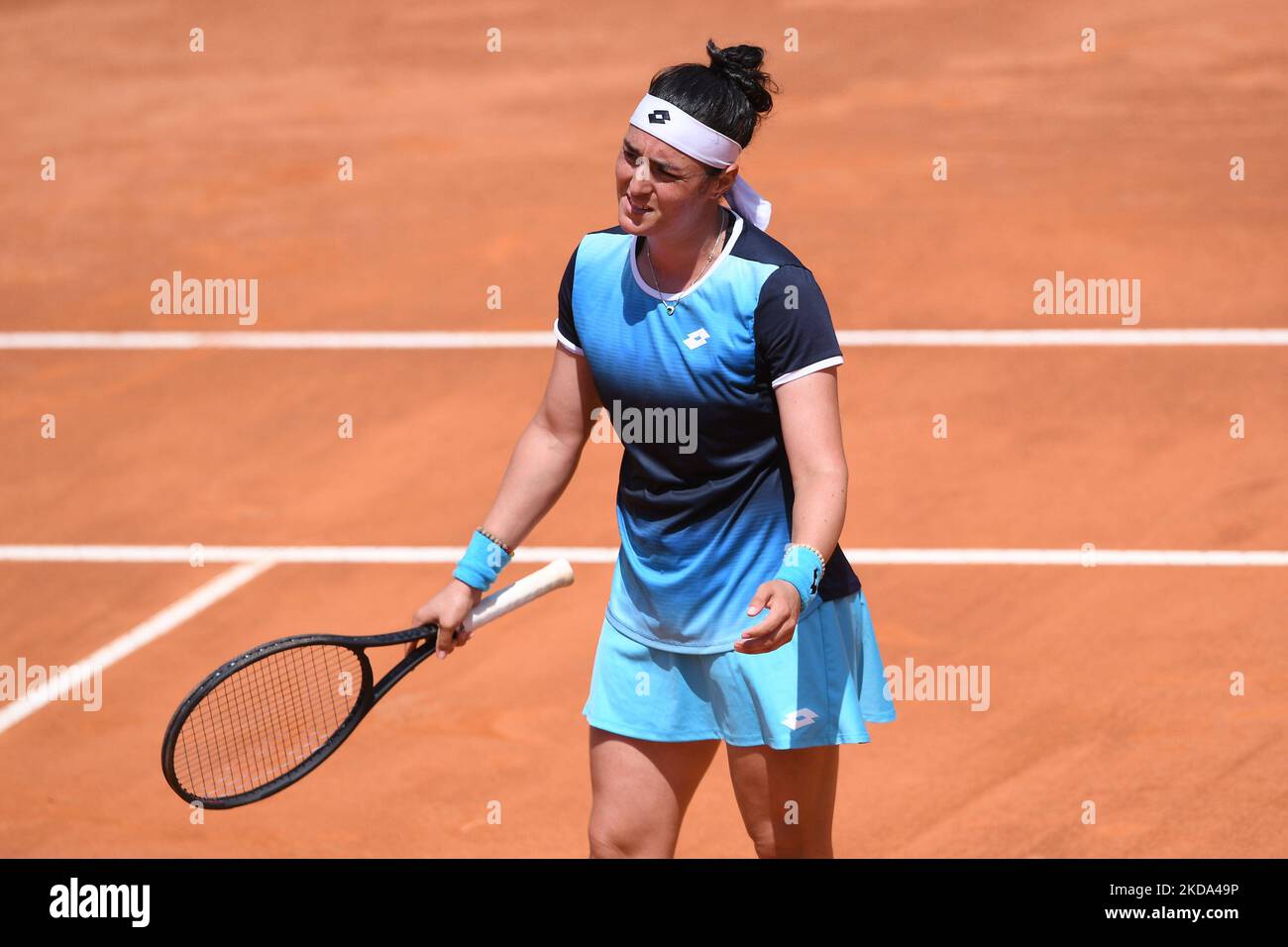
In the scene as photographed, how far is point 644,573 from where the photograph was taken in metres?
3.58

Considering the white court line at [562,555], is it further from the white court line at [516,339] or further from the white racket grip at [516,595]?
the white racket grip at [516,595]

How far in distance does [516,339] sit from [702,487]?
17.5 feet

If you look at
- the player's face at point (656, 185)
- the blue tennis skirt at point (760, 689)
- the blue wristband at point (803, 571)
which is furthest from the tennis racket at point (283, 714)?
the player's face at point (656, 185)

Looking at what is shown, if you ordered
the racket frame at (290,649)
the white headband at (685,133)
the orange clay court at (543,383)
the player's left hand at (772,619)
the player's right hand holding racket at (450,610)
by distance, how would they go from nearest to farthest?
the player's left hand at (772,619)
the white headband at (685,133)
the racket frame at (290,649)
the player's right hand holding racket at (450,610)
the orange clay court at (543,383)

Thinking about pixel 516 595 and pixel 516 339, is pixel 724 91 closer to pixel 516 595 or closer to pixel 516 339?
pixel 516 595

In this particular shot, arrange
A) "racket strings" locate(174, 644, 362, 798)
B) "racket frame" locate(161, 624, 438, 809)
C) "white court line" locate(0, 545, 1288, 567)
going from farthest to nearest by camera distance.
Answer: "white court line" locate(0, 545, 1288, 567)
"racket strings" locate(174, 644, 362, 798)
"racket frame" locate(161, 624, 438, 809)

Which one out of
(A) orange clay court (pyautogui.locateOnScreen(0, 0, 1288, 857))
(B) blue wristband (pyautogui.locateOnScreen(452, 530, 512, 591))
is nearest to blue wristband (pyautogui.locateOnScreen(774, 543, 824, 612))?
(B) blue wristband (pyautogui.locateOnScreen(452, 530, 512, 591))

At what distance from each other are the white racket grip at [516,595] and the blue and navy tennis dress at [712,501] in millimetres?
213

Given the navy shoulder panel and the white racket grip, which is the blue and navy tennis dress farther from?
the white racket grip

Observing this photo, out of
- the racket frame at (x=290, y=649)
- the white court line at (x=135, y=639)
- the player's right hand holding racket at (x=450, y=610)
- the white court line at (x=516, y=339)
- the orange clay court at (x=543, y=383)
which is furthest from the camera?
the white court line at (x=516, y=339)

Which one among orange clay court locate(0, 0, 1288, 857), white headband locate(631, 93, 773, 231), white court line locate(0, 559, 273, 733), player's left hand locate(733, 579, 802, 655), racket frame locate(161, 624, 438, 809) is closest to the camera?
player's left hand locate(733, 579, 802, 655)

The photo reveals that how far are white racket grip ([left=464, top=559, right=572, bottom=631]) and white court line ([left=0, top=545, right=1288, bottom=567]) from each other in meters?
2.89

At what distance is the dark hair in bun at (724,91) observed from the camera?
3.40 metres

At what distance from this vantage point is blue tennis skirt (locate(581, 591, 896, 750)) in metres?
3.48
